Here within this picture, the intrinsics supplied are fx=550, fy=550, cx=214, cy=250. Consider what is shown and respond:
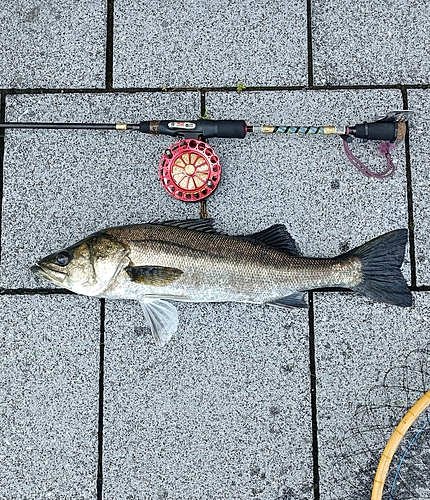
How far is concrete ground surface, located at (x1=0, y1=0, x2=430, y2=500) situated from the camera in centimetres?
391

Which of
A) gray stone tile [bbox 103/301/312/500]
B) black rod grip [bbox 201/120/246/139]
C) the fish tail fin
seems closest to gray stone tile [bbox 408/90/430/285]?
the fish tail fin

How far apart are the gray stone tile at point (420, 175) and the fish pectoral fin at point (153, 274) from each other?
1.79 m

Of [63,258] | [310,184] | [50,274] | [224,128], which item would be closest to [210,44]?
[224,128]

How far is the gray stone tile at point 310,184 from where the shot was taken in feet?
13.2

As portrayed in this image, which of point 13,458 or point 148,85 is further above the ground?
point 148,85

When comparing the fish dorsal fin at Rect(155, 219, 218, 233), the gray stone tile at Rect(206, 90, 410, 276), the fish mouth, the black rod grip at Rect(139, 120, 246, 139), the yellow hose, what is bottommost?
the yellow hose

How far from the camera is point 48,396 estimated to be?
3.96 meters

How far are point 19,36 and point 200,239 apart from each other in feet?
7.23

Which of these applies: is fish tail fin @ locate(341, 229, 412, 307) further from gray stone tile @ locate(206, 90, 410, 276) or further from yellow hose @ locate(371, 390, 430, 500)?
yellow hose @ locate(371, 390, 430, 500)

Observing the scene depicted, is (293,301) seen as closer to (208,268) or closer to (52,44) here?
(208,268)

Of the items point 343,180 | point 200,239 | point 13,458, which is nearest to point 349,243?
point 343,180

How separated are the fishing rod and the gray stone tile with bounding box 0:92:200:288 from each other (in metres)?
0.22

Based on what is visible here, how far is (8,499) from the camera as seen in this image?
3.92 m

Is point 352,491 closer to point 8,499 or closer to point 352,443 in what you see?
point 352,443
